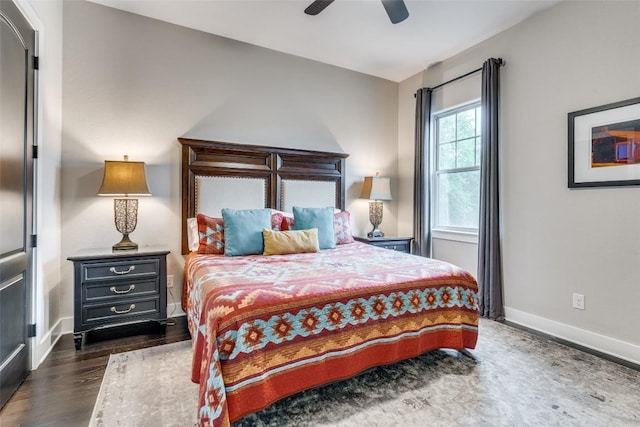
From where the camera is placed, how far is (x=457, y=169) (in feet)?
12.7

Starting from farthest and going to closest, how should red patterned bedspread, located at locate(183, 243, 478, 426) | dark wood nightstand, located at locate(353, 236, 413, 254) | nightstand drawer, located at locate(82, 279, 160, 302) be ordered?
dark wood nightstand, located at locate(353, 236, 413, 254)
nightstand drawer, located at locate(82, 279, 160, 302)
red patterned bedspread, located at locate(183, 243, 478, 426)

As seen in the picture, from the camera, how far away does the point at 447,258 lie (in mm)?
3926

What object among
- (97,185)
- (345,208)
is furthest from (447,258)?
(97,185)

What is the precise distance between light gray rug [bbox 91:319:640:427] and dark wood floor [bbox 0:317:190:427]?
0.09 metres

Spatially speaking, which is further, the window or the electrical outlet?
the window

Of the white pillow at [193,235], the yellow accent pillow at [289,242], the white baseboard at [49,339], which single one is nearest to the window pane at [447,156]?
the yellow accent pillow at [289,242]

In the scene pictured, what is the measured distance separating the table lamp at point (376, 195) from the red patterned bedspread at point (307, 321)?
1.66 metres

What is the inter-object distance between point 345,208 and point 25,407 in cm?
340

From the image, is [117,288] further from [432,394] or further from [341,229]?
[432,394]

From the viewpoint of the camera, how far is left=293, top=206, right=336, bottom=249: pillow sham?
323 centimetres

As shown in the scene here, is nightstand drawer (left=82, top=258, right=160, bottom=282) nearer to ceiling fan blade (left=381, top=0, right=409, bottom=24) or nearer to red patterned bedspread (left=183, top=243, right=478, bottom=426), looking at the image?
red patterned bedspread (left=183, top=243, right=478, bottom=426)

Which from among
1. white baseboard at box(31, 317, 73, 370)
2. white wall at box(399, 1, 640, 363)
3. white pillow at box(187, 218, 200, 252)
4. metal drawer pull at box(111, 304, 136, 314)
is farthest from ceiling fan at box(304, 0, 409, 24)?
white baseboard at box(31, 317, 73, 370)

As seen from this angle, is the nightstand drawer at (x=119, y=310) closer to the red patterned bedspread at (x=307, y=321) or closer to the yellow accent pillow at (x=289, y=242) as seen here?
the red patterned bedspread at (x=307, y=321)

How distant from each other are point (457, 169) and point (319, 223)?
6.28 ft
